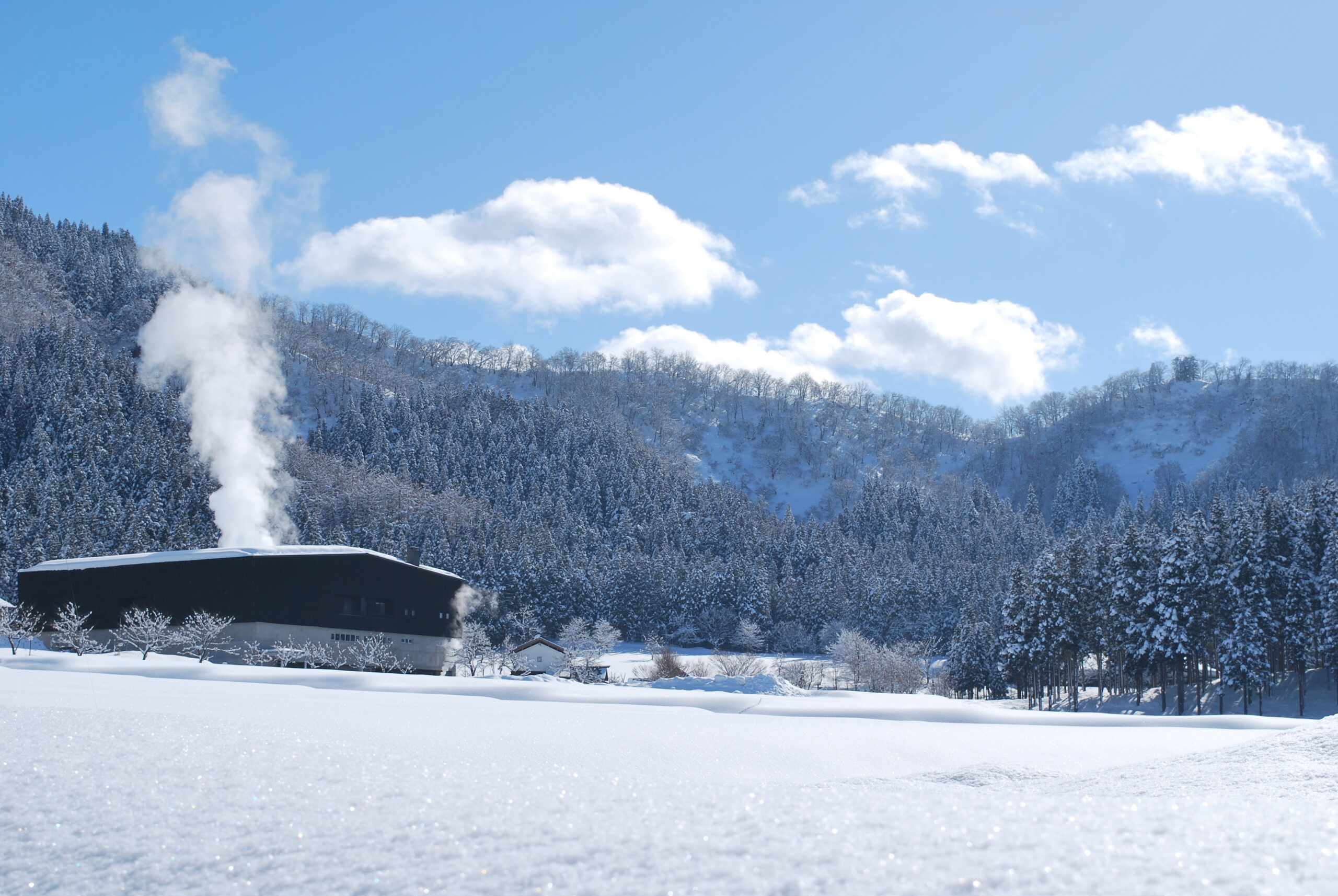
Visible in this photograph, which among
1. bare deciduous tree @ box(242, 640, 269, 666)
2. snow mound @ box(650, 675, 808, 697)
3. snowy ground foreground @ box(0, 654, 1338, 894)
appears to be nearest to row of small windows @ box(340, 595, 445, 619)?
bare deciduous tree @ box(242, 640, 269, 666)

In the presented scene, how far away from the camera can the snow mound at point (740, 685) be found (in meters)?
29.1

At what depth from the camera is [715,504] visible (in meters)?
113

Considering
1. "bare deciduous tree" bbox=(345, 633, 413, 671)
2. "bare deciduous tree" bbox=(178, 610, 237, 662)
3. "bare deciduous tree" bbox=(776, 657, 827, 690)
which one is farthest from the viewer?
"bare deciduous tree" bbox=(776, 657, 827, 690)

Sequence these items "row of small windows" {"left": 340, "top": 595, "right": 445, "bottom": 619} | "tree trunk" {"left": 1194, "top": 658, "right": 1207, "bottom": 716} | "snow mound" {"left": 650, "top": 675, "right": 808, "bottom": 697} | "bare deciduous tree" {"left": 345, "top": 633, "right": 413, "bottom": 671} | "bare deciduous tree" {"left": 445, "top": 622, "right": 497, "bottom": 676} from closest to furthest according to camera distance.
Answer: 1. "snow mound" {"left": 650, "top": 675, "right": 808, "bottom": 697}
2. "bare deciduous tree" {"left": 345, "top": 633, "right": 413, "bottom": 671}
3. "row of small windows" {"left": 340, "top": 595, "right": 445, "bottom": 619}
4. "tree trunk" {"left": 1194, "top": 658, "right": 1207, "bottom": 716}
5. "bare deciduous tree" {"left": 445, "top": 622, "right": 497, "bottom": 676}

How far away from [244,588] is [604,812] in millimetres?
36930

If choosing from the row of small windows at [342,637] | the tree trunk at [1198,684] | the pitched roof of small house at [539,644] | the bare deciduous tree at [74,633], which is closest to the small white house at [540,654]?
the pitched roof of small house at [539,644]

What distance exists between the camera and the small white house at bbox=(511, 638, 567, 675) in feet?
177

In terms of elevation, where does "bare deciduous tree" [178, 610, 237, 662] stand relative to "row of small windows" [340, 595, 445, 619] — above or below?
Answer: below

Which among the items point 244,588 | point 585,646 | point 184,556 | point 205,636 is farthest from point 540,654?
point 205,636

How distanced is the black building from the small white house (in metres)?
15.5

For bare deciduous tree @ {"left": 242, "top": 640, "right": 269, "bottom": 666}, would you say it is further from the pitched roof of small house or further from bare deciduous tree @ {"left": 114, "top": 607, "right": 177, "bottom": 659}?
the pitched roof of small house

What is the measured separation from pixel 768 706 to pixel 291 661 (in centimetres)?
2747

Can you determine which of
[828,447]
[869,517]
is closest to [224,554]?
[869,517]

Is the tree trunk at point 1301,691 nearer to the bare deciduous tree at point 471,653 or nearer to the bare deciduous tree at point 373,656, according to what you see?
the bare deciduous tree at point 471,653
